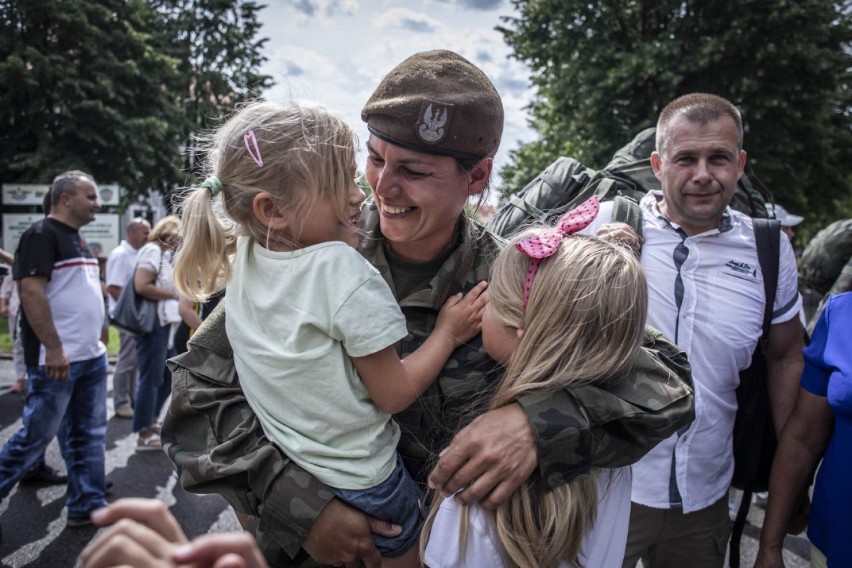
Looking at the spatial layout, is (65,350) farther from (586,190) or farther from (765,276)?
(765,276)

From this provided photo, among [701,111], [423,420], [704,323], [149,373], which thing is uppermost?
[701,111]

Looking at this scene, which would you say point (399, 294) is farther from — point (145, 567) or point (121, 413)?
point (121, 413)

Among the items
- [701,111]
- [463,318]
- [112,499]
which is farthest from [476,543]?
[112,499]

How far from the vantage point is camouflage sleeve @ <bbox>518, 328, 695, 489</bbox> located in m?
1.41

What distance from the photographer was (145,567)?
2.39ft

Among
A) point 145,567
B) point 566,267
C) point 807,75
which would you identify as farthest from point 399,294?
point 807,75

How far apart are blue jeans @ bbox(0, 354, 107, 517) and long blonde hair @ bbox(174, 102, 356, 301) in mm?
3249

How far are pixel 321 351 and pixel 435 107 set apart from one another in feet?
2.45

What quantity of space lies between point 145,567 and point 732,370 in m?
2.31

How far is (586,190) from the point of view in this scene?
2746 mm

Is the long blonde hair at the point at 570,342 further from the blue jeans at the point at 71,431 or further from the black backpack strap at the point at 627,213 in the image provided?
the blue jeans at the point at 71,431

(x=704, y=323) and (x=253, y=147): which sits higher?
(x=253, y=147)

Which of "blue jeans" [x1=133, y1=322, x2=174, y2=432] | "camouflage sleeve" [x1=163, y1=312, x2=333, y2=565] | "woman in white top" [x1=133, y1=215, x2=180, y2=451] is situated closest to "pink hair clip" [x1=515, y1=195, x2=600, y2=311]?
"camouflage sleeve" [x1=163, y1=312, x2=333, y2=565]

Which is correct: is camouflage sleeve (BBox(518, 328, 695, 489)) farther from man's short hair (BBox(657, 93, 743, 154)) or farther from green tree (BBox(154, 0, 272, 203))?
green tree (BBox(154, 0, 272, 203))
